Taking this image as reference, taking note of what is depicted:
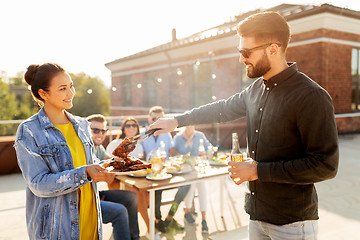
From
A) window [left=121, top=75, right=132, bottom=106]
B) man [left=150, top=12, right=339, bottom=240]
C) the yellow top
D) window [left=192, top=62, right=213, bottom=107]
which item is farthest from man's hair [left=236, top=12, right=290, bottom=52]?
window [left=121, top=75, right=132, bottom=106]

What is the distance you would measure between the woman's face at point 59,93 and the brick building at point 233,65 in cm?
881

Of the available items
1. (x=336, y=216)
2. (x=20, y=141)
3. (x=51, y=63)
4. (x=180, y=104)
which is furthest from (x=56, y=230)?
(x=180, y=104)

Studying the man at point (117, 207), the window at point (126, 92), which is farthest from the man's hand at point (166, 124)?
the window at point (126, 92)

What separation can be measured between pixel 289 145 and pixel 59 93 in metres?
1.59

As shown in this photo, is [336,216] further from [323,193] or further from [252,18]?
[252,18]

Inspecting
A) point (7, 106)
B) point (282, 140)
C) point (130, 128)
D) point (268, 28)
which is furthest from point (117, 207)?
point (7, 106)

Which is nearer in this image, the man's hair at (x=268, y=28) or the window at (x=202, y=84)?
the man's hair at (x=268, y=28)

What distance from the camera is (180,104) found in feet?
62.2

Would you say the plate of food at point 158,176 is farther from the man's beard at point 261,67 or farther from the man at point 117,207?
the man's beard at point 261,67

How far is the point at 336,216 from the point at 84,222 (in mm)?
4351

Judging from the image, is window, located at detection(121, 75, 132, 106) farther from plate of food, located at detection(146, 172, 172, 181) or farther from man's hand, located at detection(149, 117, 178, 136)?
man's hand, located at detection(149, 117, 178, 136)

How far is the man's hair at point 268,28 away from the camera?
5.18 feet

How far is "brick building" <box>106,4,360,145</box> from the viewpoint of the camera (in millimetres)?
11852

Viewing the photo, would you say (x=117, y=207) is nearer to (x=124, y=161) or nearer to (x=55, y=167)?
(x=124, y=161)
